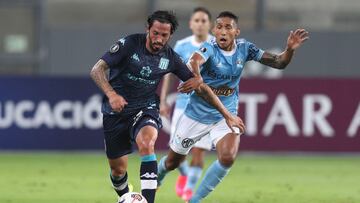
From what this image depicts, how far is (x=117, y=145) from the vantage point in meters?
12.2

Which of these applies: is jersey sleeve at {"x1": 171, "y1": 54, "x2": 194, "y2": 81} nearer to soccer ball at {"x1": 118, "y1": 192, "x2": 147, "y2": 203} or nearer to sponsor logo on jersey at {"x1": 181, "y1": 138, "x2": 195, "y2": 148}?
sponsor logo on jersey at {"x1": 181, "y1": 138, "x2": 195, "y2": 148}

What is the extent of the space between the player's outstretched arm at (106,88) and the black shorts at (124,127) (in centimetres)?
56

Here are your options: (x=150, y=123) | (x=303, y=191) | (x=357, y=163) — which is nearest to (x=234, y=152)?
(x=150, y=123)

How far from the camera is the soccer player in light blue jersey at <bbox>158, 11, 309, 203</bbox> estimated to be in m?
12.4

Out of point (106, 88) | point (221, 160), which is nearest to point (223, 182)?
point (221, 160)

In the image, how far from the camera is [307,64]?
27516 mm

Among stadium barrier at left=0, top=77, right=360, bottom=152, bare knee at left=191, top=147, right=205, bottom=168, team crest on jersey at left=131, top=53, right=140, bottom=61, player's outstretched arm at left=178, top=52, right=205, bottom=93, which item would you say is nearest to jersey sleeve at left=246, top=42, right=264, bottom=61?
player's outstretched arm at left=178, top=52, right=205, bottom=93

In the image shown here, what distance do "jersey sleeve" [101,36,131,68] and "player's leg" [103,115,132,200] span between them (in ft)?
2.26

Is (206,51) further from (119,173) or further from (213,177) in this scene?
(119,173)

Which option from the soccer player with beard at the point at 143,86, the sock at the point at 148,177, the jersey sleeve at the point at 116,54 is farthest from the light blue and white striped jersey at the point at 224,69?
the sock at the point at 148,177

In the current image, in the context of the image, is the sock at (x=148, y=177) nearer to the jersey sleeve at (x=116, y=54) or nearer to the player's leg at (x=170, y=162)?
the jersey sleeve at (x=116, y=54)

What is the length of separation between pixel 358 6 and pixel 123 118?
16448 mm

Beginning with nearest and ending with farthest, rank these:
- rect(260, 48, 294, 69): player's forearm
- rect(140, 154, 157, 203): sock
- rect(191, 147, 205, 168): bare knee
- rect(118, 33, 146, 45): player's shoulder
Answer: rect(140, 154, 157, 203): sock → rect(118, 33, 146, 45): player's shoulder → rect(260, 48, 294, 69): player's forearm → rect(191, 147, 205, 168): bare knee

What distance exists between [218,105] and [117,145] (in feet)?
3.91
